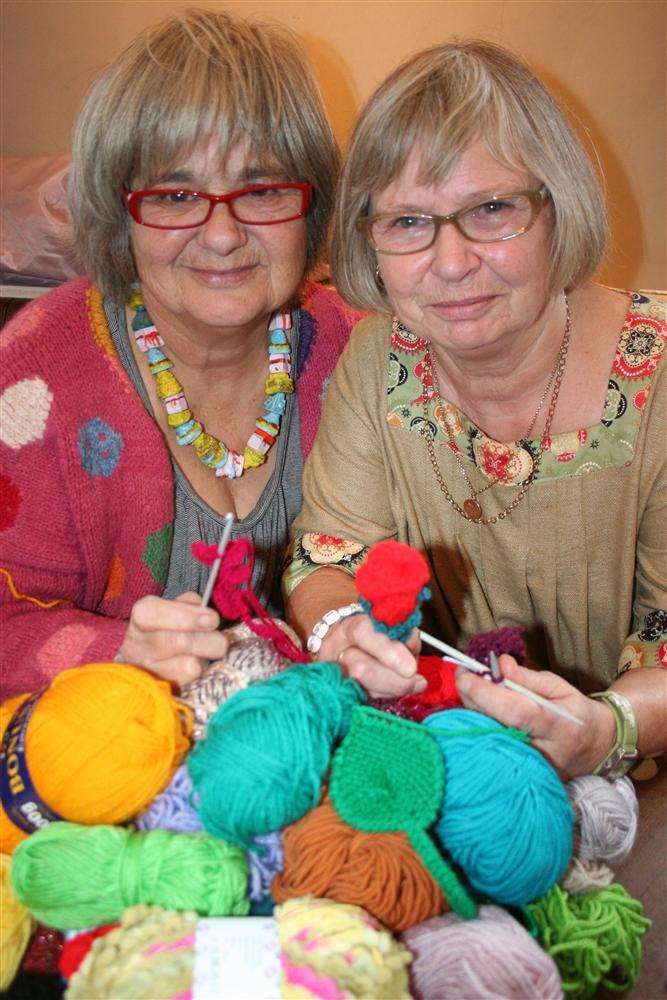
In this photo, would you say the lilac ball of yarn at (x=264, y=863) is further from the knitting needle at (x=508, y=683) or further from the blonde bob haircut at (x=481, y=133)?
the blonde bob haircut at (x=481, y=133)

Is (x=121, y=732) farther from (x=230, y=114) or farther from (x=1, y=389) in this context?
(x=230, y=114)

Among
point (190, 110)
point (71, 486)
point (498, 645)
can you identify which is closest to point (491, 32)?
point (190, 110)

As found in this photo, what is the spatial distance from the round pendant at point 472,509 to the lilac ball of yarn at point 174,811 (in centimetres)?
60

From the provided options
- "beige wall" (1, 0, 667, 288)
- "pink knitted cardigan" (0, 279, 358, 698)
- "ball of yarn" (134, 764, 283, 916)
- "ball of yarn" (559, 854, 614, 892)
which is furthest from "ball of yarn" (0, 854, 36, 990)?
"beige wall" (1, 0, 667, 288)

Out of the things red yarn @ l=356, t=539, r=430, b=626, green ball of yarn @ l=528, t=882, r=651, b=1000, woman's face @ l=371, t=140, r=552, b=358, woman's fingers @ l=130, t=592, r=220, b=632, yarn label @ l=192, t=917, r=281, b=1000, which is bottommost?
green ball of yarn @ l=528, t=882, r=651, b=1000

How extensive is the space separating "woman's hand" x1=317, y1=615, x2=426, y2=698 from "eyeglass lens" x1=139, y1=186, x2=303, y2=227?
585mm

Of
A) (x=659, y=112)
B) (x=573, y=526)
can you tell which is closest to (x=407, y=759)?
(x=573, y=526)

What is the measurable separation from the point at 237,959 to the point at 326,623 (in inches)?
18.5

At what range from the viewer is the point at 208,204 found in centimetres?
117

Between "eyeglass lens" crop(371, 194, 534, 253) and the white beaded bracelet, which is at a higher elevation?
"eyeglass lens" crop(371, 194, 534, 253)

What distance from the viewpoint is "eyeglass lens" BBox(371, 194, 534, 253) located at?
1032mm

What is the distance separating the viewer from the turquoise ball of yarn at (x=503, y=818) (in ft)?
2.29

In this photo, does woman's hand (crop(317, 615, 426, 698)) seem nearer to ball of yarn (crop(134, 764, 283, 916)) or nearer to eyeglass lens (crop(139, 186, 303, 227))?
ball of yarn (crop(134, 764, 283, 916))

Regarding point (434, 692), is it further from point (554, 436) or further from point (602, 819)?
point (554, 436)
